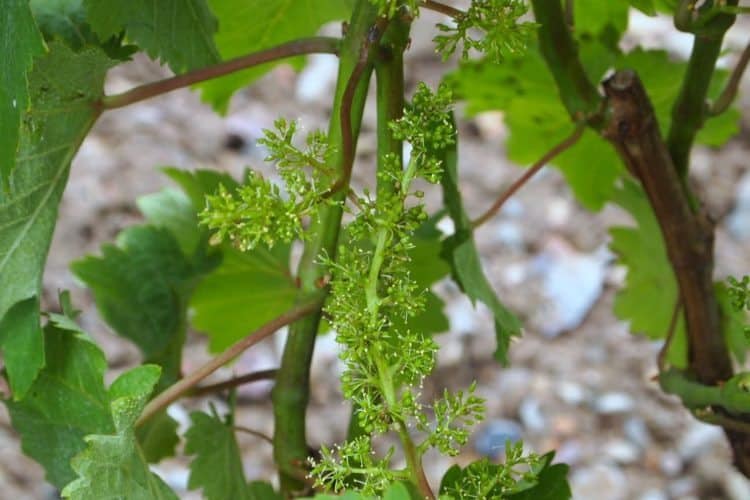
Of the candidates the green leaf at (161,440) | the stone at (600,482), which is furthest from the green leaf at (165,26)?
the stone at (600,482)

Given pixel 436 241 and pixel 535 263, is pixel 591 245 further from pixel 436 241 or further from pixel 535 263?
pixel 436 241

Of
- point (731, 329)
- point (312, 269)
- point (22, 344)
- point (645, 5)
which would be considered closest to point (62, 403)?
point (22, 344)

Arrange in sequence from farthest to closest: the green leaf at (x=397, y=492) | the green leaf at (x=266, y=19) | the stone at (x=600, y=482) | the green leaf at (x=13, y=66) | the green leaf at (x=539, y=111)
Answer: the stone at (x=600, y=482) < the green leaf at (x=539, y=111) < the green leaf at (x=266, y=19) < the green leaf at (x=13, y=66) < the green leaf at (x=397, y=492)

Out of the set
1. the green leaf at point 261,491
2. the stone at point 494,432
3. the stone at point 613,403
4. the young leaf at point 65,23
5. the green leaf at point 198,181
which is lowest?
the green leaf at point 261,491

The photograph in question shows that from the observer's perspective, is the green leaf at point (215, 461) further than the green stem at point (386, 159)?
Yes

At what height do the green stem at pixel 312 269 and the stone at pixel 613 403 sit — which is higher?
the stone at pixel 613 403

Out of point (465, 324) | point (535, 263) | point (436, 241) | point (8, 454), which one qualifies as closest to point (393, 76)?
point (436, 241)

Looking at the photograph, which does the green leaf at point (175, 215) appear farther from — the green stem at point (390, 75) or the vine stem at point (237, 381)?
the green stem at point (390, 75)

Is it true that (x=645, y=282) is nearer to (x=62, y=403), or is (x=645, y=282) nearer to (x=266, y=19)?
(x=266, y=19)
